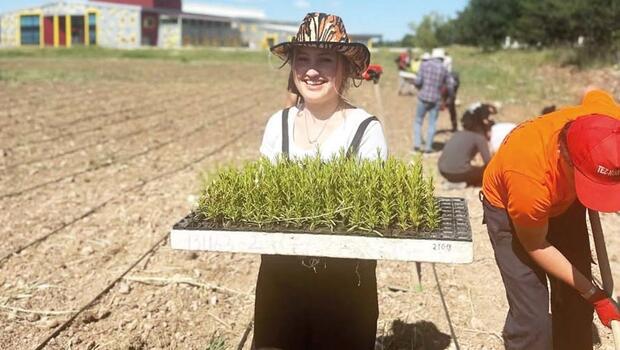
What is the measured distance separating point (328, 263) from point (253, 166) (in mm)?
453

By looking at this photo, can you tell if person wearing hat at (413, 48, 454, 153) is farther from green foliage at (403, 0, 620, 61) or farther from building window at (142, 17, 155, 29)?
building window at (142, 17, 155, 29)

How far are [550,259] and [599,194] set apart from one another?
0.39 meters

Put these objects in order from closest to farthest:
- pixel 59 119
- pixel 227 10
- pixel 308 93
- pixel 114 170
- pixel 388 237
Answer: pixel 388 237, pixel 308 93, pixel 114 170, pixel 59 119, pixel 227 10

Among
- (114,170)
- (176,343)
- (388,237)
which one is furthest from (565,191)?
(114,170)

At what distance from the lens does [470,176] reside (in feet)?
23.9

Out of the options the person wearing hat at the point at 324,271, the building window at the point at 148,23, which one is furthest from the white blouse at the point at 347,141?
the building window at the point at 148,23

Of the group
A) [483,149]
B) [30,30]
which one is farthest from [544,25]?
[30,30]

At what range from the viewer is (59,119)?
39.9 feet

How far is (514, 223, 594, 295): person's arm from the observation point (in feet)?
7.73

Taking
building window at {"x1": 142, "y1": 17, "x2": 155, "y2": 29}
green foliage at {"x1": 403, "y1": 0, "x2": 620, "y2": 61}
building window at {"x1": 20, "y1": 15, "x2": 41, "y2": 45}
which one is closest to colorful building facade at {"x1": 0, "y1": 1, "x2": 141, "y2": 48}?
building window at {"x1": 20, "y1": 15, "x2": 41, "y2": 45}

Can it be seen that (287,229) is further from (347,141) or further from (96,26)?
(96,26)

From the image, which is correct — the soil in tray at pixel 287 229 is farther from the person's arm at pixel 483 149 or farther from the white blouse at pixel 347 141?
the person's arm at pixel 483 149

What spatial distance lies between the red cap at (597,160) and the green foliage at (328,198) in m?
0.47

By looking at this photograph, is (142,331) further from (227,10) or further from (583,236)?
(227,10)
